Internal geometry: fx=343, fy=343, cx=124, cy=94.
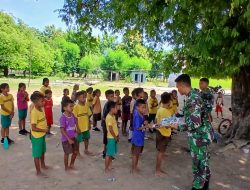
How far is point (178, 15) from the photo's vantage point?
685cm

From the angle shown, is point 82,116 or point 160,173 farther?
point 82,116

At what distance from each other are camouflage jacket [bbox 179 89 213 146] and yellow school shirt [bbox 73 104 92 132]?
9.08ft

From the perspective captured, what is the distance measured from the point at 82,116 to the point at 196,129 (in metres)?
2.96

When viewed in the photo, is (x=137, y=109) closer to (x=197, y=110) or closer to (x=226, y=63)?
(x=197, y=110)

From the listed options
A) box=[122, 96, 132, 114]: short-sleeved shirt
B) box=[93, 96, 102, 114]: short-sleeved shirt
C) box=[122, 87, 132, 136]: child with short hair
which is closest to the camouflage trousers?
box=[122, 87, 132, 136]: child with short hair

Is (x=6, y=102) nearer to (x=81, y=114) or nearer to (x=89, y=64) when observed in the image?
(x=81, y=114)

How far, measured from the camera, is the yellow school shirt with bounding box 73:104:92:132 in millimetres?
7753

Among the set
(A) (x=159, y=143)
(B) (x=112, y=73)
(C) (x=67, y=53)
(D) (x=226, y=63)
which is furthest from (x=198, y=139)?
(C) (x=67, y=53)

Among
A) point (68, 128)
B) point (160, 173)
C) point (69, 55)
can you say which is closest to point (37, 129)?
point (68, 128)

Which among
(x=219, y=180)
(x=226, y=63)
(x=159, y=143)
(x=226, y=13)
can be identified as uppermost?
(x=226, y=13)

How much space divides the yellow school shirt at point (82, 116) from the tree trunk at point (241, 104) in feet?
14.7

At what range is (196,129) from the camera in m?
5.79

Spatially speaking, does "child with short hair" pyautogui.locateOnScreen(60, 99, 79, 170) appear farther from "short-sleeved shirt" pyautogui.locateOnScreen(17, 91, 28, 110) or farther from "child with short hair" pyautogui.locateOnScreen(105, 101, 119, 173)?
"short-sleeved shirt" pyautogui.locateOnScreen(17, 91, 28, 110)

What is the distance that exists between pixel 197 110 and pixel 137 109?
1567 mm
